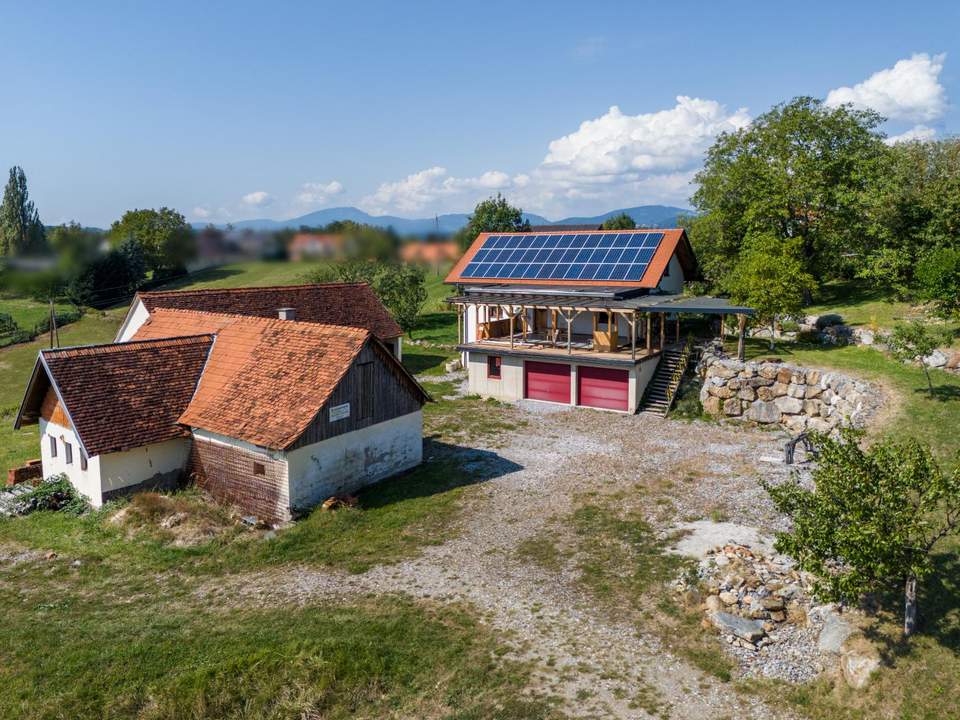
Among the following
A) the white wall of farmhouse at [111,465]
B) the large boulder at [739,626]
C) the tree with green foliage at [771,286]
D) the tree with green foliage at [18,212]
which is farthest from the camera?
the tree with green foliage at [18,212]

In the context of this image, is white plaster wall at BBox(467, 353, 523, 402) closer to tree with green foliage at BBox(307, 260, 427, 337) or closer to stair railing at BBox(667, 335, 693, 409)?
stair railing at BBox(667, 335, 693, 409)

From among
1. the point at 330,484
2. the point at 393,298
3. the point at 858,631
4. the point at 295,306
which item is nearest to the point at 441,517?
the point at 330,484

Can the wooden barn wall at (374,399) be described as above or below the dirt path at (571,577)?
above

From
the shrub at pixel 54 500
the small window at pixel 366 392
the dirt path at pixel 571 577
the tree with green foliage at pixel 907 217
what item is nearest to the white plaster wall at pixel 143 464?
the shrub at pixel 54 500

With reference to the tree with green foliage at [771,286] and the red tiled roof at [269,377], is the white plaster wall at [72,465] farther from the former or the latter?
the tree with green foliage at [771,286]

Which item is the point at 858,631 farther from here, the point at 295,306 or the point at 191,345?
the point at 295,306
